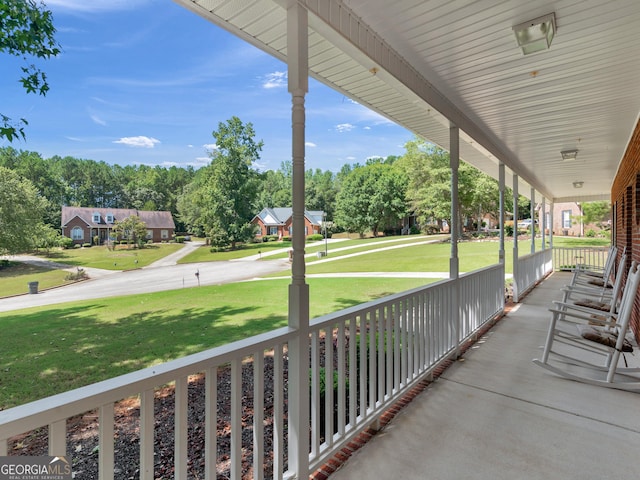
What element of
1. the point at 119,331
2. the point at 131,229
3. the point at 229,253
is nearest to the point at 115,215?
the point at 131,229

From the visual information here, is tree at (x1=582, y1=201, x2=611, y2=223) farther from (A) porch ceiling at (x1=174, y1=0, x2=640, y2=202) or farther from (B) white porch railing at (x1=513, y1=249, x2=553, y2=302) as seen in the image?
(A) porch ceiling at (x1=174, y1=0, x2=640, y2=202)

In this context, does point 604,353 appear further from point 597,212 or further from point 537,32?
point 597,212

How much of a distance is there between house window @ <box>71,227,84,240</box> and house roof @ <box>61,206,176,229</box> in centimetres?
9

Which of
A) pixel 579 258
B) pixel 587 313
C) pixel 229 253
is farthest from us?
pixel 579 258

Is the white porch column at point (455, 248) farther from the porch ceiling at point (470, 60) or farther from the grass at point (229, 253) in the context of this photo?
the grass at point (229, 253)

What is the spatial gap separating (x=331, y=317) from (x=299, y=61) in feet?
4.56

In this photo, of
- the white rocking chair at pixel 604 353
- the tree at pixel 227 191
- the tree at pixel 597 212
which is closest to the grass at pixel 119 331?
the tree at pixel 227 191

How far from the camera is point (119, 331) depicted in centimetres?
411

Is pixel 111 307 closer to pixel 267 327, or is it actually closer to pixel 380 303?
pixel 267 327

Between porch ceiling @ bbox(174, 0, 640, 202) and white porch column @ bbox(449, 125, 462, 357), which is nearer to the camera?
porch ceiling @ bbox(174, 0, 640, 202)

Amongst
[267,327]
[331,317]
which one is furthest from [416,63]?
[267,327]

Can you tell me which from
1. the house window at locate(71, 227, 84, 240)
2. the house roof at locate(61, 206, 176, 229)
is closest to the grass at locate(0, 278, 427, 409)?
the house window at locate(71, 227, 84, 240)

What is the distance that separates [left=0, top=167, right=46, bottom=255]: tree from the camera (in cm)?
214

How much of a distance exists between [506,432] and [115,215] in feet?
12.2
